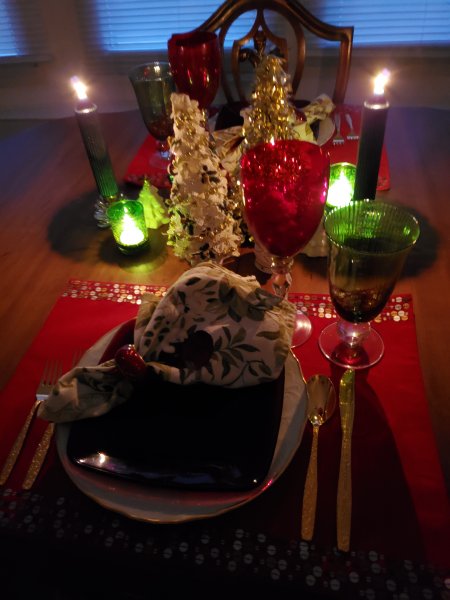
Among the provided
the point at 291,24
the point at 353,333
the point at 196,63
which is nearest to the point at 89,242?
the point at 196,63

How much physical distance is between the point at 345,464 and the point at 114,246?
569 mm

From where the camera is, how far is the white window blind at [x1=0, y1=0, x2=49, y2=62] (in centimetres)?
187

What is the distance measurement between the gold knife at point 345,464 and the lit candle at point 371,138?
0.28 meters

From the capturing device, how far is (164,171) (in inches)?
39.8

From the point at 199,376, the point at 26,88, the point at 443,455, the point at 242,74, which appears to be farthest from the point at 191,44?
the point at 26,88

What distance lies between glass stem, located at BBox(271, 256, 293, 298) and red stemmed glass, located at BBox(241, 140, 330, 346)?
2cm

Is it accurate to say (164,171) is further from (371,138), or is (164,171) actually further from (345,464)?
(345,464)

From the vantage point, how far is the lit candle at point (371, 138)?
2.03ft

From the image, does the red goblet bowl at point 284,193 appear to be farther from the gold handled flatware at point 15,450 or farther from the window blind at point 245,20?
the window blind at point 245,20

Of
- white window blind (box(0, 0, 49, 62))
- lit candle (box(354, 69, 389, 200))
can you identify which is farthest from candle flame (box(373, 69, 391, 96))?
white window blind (box(0, 0, 49, 62))

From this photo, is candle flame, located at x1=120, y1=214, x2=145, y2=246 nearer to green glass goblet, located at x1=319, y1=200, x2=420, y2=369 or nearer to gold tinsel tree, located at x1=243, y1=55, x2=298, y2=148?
gold tinsel tree, located at x1=243, y1=55, x2=298, y2=148

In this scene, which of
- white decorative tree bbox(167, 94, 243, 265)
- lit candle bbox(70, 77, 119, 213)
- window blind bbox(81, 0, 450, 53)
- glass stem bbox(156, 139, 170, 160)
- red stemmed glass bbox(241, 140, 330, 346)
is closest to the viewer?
red stemmed glass bbox(241, 140, 330, 346)

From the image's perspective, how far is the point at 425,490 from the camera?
1.53ft

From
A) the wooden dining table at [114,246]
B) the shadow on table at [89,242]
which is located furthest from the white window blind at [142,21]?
the shadow on table at [89,242]
